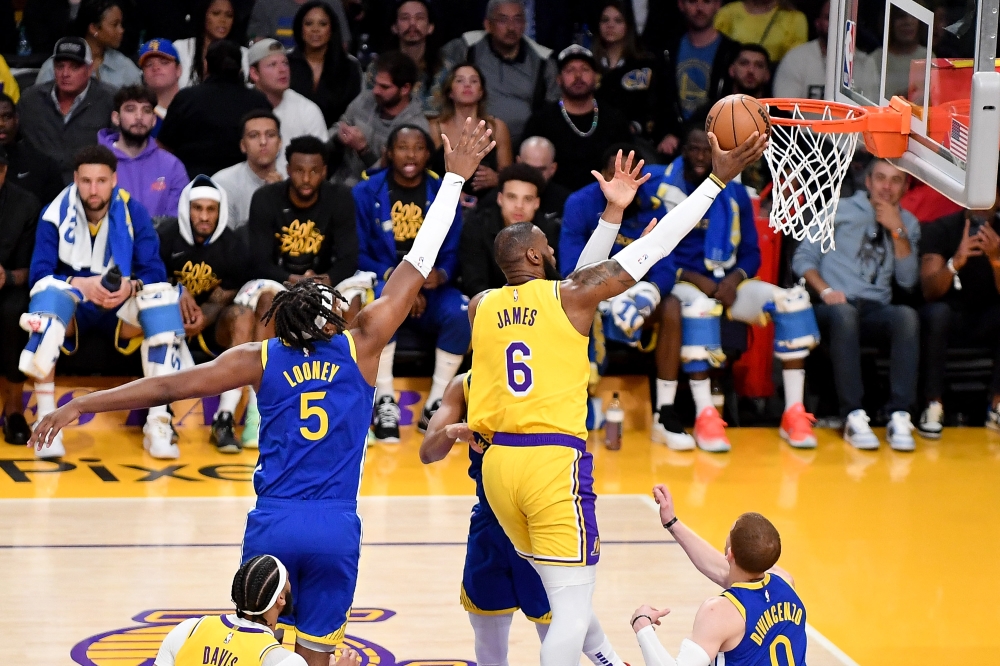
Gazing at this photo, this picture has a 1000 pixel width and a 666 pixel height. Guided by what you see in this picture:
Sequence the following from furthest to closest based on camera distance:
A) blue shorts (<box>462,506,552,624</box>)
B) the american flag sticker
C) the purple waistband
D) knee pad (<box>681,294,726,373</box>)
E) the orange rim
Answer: knee pad (<box>681,294,726,373</box>)
the orange rim
the american flag sticker
blue shorts (<box>462,506,552,624</box>)
the purple waistband

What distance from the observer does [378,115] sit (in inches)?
419

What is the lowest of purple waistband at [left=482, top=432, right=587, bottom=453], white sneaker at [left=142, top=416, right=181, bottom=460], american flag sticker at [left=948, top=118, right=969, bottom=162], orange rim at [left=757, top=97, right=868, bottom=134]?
white sneaker at [left=142, top=416, right=181, bottom=460]

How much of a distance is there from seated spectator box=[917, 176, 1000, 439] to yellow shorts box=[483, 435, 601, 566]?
19.0 ft

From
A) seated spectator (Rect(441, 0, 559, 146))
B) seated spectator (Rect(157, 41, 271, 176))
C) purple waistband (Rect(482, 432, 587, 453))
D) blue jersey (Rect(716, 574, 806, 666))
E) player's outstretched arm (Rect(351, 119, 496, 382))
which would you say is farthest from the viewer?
seated spectator (Rect(441, 0, 559, 146))

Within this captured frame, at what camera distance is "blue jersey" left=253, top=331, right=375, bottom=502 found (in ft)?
14.8

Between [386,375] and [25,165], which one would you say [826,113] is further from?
[25,165]

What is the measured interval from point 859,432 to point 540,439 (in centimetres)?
534

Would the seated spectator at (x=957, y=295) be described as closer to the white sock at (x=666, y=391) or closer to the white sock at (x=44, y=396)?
A: the white sock at (x=666, y=391)

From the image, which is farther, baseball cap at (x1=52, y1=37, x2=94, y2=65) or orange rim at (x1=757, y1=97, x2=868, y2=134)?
baseball cap at (x1=52, y1=37, x2=94, y2=65)

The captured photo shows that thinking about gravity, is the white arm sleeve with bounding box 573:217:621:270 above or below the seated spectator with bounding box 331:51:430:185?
below

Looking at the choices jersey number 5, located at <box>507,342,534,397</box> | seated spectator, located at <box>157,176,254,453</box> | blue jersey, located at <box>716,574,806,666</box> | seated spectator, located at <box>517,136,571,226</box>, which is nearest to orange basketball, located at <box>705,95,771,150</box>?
jersey number 5, located at <box>507,342,534,397</box>

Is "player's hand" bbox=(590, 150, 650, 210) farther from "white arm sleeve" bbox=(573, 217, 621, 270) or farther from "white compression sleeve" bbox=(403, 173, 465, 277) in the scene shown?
"white compression sleeve" bbox=(403, 173, 465, 277)

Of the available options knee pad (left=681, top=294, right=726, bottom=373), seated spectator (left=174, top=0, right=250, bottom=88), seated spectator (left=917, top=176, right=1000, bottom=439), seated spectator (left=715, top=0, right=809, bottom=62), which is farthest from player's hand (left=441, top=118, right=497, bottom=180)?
seated spectator (left=715, top=0, right=809, bottom=62)

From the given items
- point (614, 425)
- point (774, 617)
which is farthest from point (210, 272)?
point (774, 617)
